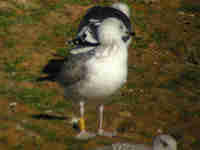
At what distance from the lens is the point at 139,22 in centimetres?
1683

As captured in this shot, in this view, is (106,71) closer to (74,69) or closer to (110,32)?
(110,32)

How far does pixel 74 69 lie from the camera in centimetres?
829

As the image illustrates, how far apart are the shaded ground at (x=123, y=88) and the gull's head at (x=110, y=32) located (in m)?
2.10

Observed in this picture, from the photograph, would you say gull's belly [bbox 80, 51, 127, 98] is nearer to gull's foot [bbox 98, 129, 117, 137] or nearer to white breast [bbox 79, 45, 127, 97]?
white breast [bbox 79, 45, 127, 97]

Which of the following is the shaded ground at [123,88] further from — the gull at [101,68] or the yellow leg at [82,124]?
the gull at [101,68]

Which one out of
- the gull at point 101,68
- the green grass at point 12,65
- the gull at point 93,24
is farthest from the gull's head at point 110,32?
the green grass at point 12,65

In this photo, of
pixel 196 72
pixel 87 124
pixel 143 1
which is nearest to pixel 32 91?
pixel 87 124

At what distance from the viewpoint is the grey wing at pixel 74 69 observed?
25.9ft

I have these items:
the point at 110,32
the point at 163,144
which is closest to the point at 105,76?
the point at 110,32

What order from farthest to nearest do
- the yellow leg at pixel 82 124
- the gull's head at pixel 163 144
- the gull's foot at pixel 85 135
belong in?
the yellow leg at pixel 82 124 < the gull's foot at pixel 85 135 < the gull's head at pixel 163 144

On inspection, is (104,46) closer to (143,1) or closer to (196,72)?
(196,72)

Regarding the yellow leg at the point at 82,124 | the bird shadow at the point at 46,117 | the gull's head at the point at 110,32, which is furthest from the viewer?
the bird shadow at the point at 46,117

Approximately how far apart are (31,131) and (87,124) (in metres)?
1.72

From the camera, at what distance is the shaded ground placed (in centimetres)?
876
